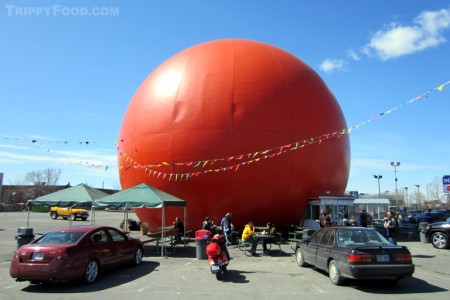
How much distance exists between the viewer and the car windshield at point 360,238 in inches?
336

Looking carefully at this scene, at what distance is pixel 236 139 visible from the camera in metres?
17.3

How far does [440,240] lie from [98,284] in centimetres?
1432

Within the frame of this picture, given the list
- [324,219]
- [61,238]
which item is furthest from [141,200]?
[324,219]

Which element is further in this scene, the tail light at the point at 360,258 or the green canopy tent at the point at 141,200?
the green canopy tent at the point at 141,200

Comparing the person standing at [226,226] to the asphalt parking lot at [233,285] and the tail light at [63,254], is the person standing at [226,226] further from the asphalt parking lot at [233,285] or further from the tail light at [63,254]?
the tail light at [63,254]

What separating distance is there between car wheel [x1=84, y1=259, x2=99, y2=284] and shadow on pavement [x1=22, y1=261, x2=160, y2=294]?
0.12 metres

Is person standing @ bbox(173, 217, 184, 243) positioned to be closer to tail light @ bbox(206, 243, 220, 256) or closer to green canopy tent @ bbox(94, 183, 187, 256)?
green canopy tent @ bbox(94, 183, 187, 256)

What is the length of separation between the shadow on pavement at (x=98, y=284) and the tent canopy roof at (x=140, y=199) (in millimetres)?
3377

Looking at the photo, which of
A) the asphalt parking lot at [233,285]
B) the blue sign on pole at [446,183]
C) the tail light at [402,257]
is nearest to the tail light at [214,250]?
the asphalt parking lot at [233,285]

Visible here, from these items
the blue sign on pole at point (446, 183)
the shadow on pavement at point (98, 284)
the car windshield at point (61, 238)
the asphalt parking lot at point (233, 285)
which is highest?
the blue sign on pole at point (446, 183)

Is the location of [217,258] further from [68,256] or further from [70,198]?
[70,198]

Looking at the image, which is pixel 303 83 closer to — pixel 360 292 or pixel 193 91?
pixel 193 91

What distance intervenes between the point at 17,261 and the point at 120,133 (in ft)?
44.7

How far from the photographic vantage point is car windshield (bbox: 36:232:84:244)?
356 inches
